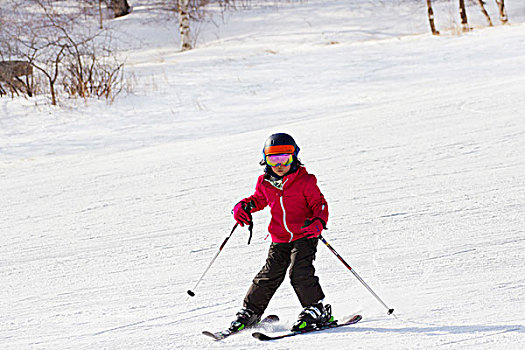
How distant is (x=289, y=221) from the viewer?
357 centimetres

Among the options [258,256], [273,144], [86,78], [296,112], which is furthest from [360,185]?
[86,78]

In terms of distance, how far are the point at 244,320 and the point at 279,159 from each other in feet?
3.22

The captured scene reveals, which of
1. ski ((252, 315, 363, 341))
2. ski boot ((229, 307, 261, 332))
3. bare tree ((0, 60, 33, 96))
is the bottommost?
ski ((252, 315, 363, 341))

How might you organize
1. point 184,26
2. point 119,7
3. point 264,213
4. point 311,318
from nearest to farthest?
point 311,318, point 264,213, point 184,26, point 119,7

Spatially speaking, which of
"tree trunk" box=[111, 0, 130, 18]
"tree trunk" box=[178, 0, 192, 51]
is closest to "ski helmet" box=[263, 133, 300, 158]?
"tree trunk" box=[178, 0, 192, 51]

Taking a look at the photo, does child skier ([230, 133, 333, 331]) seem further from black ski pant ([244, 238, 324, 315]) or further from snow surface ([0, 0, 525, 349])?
snow surface ([0, 0, 525, 349])

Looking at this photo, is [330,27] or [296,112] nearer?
[296,112]

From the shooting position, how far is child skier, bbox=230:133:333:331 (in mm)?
3529

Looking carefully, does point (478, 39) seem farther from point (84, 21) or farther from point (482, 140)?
point (84, 21)

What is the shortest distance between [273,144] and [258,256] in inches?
66.7

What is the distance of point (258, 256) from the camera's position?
197 inches

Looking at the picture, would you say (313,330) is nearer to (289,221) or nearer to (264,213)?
(289,221)

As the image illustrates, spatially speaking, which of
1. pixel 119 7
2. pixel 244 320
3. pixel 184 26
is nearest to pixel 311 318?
pixel 244 320

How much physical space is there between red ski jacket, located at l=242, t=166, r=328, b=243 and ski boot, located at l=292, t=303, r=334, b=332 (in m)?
0.42
